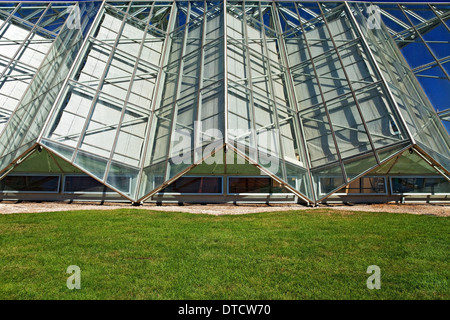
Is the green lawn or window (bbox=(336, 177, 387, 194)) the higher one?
window (bbox=(336, 177, 387, 194))

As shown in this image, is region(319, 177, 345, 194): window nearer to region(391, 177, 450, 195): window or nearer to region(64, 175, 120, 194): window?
region(391, 177, 450, 195): window

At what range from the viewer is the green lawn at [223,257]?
4516 millimetres

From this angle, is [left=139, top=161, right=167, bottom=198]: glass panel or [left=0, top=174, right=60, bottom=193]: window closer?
[left=139, top=161, right=167, bottom=198]: glass panel

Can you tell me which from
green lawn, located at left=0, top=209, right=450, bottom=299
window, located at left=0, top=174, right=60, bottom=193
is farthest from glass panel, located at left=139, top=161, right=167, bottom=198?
window, located at left=0, top=174, right=60, bottom=193

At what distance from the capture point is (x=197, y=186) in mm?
14617

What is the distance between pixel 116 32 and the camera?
19.5 m

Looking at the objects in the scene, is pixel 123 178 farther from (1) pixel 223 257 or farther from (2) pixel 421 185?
(2) pixel 421 185

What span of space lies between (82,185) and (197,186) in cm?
549

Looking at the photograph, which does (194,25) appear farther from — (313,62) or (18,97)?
(18,97)

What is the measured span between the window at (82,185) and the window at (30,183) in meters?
0.56

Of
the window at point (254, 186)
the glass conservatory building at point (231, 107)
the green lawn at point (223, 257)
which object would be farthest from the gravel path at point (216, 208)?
the green lawn at point (223, 257)

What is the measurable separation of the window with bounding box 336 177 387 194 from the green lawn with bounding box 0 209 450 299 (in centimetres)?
Result: 471

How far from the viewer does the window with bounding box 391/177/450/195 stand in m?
14.8

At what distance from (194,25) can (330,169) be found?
46.5 feet
